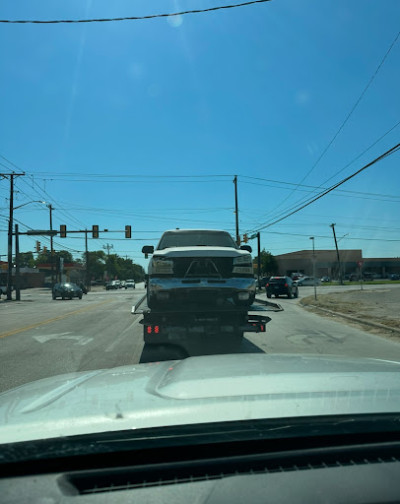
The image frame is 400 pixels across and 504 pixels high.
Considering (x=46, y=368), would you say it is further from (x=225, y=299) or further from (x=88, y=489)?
(x=88, y=489)

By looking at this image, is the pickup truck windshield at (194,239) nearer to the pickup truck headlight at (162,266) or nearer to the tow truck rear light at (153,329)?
the pickup truck headlight at (162,266)

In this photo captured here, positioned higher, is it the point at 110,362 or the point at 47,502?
the point at 47,502

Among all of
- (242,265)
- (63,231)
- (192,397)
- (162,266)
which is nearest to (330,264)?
(63,231)

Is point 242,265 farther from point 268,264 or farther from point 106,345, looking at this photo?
point 268,264

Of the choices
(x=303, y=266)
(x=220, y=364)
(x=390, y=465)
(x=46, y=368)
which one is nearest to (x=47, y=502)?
(x=390, y=465)

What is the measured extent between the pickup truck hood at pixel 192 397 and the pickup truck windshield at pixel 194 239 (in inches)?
260

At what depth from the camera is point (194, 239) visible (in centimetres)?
1055

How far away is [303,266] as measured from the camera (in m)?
96.8

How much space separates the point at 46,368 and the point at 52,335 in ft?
16.2

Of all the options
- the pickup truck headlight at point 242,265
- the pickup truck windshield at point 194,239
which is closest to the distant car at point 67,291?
the pickup truck windshield at point 194,239

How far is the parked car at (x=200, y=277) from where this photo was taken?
8.11 m

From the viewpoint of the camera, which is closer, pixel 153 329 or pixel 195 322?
pixel 195 322

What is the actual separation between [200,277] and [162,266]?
74cm

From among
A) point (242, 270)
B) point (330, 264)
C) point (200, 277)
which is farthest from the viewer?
point (330, 264)
